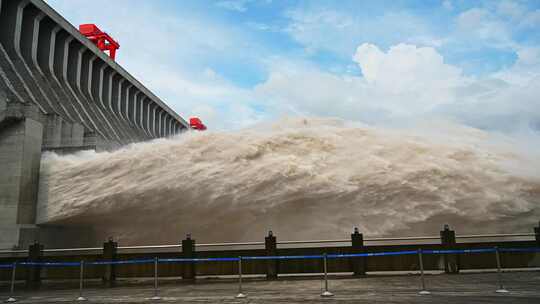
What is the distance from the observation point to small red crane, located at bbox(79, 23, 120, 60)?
51.8m

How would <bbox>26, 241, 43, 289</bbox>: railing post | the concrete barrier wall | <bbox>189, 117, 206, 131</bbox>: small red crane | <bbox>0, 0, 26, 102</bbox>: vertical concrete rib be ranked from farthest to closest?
<bbox>189, 117, 206, 131</bbox>: small red crane
<bbox>0, 0, 26, 102</bbox>: vertical concrete rib
<bbox>26, 241, 43, 289</bbox>: railing post
the concrete barrier wall

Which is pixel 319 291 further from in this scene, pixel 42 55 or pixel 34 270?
pixel 42 55

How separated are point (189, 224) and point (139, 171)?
3.36m

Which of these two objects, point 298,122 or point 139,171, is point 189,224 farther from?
point 298,122

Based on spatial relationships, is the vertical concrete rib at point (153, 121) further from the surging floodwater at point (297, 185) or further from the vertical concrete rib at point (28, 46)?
the surging floodwater at point (297, 185)

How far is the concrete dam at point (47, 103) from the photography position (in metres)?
19.6

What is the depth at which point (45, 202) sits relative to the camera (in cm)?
1983

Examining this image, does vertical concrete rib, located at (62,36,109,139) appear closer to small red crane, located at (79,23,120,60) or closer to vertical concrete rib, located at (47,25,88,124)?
vertical concrete rib, located at (47,25,88,124)

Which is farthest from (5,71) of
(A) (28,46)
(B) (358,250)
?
(B) (358,250)

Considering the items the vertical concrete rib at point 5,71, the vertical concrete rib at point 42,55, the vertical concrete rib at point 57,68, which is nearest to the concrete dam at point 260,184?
the vertical concrete rib at point 5,71

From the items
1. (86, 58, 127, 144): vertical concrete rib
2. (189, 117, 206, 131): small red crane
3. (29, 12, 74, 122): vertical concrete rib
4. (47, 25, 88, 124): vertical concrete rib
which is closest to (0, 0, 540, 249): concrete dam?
(29, 12, 74, 122): vertical concrete rib

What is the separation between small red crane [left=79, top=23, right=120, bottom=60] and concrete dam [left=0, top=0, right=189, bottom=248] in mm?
6652

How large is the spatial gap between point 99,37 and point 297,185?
4493cm

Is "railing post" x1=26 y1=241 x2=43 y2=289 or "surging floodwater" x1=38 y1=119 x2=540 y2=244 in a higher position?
"surging floodwater" x1=38 y1=119 x2=540 y2=244
